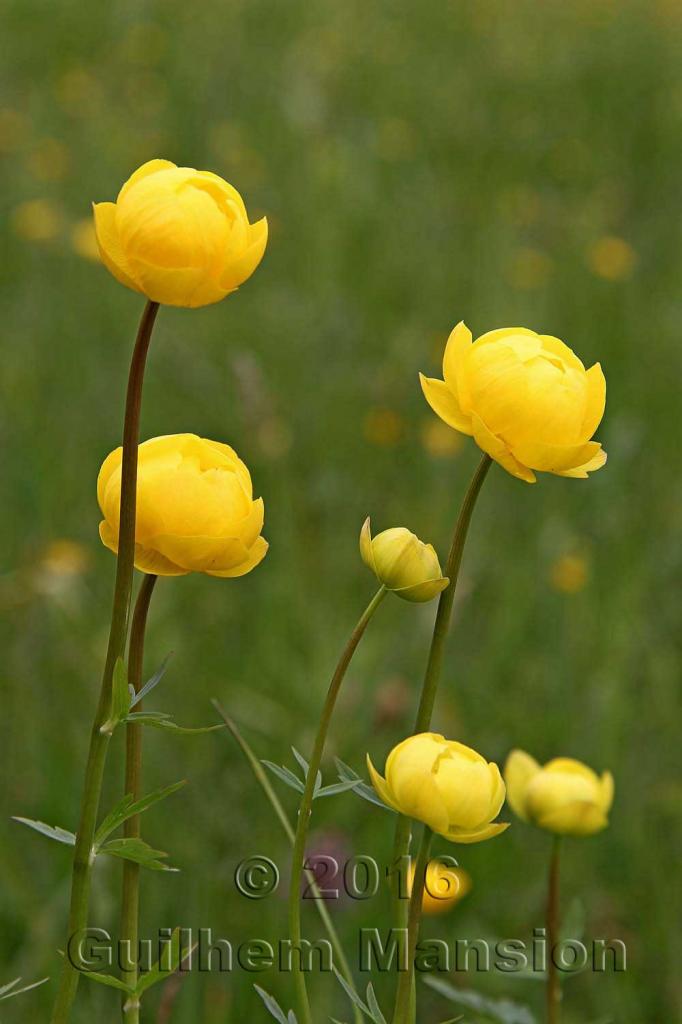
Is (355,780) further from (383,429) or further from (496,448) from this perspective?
(383,429)

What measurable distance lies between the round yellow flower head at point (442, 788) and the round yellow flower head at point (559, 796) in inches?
9.8

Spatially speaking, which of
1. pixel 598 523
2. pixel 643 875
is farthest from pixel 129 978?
pixel 598 523

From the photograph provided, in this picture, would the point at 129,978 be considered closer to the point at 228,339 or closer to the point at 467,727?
the point at 467,727

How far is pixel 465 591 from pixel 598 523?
36 centimetres

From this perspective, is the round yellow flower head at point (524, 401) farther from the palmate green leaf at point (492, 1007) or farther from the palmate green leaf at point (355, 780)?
the palmate green leaf at point (492, 1007)

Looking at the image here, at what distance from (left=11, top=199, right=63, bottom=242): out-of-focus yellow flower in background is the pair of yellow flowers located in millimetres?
1828

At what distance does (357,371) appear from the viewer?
7.05ft

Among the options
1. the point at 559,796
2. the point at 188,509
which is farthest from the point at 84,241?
the point at 188,509

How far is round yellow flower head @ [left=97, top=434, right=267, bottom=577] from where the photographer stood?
56 centimetres

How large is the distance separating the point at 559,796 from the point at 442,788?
284 millimetres

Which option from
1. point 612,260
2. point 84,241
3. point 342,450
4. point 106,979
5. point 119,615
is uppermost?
point 612,260

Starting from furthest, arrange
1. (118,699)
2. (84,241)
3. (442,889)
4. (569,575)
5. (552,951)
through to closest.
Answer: (84,241), (569,575), (442,889), (552,951), (118,699)

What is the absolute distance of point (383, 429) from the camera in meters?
1.96

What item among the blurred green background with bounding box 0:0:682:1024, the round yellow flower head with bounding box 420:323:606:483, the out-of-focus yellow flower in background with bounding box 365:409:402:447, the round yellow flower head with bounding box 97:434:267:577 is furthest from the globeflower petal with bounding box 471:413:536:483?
the out-of-focus yellow flower in background with bounding box 365:409:402:447
